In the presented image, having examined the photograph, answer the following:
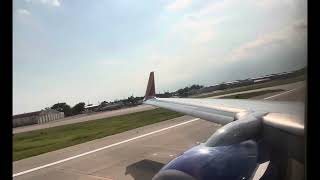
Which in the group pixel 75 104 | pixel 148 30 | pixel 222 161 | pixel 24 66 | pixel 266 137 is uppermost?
pixel 148 30

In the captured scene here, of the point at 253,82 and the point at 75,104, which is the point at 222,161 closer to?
the point at 253,82

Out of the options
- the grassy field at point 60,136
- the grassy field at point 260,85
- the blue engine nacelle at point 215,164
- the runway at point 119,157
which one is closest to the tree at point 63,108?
the grassy field at point 60,136

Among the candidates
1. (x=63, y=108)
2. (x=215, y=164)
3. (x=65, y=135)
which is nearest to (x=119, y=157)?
(x=65, y=135)

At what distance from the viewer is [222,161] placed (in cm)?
153

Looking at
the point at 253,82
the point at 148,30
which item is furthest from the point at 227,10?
the point at 253,82

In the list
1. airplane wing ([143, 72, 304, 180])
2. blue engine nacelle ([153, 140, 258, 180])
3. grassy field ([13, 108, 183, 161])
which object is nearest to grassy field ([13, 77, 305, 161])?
grassy field ([13, 108, 183, 161])

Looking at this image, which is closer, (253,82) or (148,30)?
(148,30)

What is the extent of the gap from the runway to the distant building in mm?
146

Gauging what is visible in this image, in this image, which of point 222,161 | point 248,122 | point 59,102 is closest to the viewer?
point 59,102

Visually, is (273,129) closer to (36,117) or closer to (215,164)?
(215,164)

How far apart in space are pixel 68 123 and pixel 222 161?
691 millimetres

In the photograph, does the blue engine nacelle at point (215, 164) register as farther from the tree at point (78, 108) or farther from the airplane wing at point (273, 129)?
the tree at point (78, 108)

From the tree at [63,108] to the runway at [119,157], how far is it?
0.77 ft
